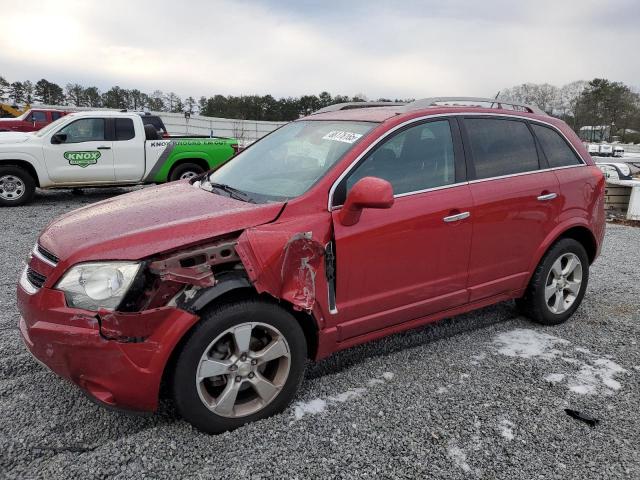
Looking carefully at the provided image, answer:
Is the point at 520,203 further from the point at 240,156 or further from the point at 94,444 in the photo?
the point at 94,444

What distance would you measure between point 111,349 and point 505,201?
269 centimetres

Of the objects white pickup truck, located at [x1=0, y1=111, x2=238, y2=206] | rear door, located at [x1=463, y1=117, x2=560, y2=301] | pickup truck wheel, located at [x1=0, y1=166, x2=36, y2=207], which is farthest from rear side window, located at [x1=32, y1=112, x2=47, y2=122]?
rear door, located at [x1=463, y1=117, x2=560, y2=301]

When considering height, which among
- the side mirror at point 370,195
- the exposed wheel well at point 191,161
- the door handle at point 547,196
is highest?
the side mirror at point 370,195

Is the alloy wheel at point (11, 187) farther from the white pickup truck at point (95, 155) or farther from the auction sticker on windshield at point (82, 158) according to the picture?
the auction sticker on windshield at point (82, 158)

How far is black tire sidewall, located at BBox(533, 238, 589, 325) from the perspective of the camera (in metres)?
3.94

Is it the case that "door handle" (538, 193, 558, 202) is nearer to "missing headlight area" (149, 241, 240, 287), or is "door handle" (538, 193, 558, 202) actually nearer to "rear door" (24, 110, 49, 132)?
"missing headlight area" (149, 241, 240, 287)

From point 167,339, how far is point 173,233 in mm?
517

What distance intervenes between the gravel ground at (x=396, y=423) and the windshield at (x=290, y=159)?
1243 mm

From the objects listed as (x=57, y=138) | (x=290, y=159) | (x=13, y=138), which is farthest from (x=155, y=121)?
(x=290, y=159)

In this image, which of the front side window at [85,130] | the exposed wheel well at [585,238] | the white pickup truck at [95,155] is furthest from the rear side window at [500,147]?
the front side window at [85,130]

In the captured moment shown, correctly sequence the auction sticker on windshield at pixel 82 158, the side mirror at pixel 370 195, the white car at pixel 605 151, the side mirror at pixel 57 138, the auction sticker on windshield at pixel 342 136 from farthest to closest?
1. the white car at pixel 605 151
2. the auction sticker on windshield at pixel 82 158
3. the side mirror at pixel 57 138
4. the auction sticker on windshield at pixel 342 136
5. the side mirror at pixel 370 195

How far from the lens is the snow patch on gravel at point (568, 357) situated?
3.19m

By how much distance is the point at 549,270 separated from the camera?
13.0 ft

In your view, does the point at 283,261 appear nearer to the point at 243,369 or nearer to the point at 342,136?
the point at 243,369
